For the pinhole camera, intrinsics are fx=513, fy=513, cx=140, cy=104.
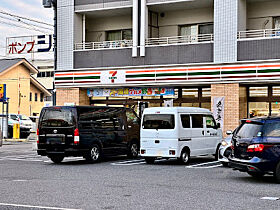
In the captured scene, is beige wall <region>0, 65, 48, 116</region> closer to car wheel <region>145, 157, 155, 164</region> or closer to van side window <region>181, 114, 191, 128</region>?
car wheel <region>145, 157, 155, 164</region>

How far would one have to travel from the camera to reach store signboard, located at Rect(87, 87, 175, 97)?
2880 centimetres

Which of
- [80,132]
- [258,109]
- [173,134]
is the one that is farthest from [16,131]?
[173,134]

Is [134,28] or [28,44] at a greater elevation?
[28,44]

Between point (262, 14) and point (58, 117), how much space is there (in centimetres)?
1396

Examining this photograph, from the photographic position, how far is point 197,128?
59.0 feet

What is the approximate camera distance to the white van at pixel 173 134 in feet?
55.9

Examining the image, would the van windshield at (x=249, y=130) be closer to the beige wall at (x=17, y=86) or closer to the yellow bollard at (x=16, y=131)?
the yellow bollard at (x=16, y=131)

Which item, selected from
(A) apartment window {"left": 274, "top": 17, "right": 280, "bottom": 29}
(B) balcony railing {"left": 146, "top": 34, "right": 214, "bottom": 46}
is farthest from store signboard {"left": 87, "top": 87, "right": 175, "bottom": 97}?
(A) apartment window {"left": 274, "top": 17, "right": 280, "bottom": 29}

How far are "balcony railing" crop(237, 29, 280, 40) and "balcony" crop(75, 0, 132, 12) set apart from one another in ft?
21.3

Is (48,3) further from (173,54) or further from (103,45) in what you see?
(173,54)

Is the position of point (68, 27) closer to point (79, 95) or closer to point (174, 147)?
point (79, 95)

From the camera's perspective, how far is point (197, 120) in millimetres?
18109

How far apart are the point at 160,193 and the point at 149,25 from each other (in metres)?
19.6

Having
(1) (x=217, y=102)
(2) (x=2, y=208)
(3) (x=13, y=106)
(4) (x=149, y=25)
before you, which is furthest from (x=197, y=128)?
(3) (x=13, y=106)
